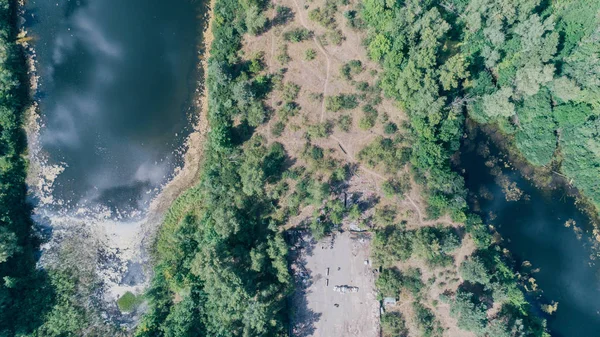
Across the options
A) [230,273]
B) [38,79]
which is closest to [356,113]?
[230,273]

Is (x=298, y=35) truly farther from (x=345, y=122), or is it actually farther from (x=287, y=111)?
(x=345, y=122)

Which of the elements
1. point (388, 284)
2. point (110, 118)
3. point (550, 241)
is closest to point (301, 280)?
point (388, 284)

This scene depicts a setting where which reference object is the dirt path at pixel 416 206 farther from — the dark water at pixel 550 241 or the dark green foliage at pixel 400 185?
the dark water at pixel 550 241

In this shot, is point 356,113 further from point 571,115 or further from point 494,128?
point 571,115

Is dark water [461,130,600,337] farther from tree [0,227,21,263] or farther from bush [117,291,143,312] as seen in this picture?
tree [0,227,21,263]

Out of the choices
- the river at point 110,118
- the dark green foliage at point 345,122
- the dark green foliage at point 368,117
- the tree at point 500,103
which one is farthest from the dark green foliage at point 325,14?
the tree at point 500,103

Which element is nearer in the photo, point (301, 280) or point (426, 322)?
point (426, 322)
